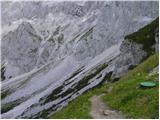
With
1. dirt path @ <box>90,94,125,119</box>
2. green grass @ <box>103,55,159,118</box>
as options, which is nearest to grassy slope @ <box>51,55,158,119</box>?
green grass @ <box>103,55,159,118</box>

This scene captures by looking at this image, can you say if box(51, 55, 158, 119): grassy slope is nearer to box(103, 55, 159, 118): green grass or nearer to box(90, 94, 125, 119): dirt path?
box(103, 55, 159, 118): green grass

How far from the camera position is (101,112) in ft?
112

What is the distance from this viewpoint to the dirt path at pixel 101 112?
32.4 m

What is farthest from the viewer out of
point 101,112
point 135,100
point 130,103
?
point 101,112

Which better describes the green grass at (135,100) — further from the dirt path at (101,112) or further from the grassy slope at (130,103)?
the dirt path at (101,112)

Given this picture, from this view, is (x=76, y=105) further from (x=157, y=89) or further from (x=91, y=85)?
(x=91, y=85)

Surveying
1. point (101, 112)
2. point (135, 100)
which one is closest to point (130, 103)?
Result: point (135, 100)

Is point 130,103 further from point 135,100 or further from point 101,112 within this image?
point 101,112

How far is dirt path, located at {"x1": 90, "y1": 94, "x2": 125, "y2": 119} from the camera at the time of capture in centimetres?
3243

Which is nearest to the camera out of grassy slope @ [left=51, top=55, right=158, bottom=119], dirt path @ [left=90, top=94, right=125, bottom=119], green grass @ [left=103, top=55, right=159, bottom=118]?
green grass @ [left=103, top=55, right=159, bottom=118]

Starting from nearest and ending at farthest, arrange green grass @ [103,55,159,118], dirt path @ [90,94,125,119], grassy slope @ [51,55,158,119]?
1. green grass @ [103,55,159,118]
2. grassy slope @ [51,55,158,119]
3. dirt path @ [90,94,125,119]

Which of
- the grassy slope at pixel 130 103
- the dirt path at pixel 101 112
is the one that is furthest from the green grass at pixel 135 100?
the dirt path at pixel 101 112

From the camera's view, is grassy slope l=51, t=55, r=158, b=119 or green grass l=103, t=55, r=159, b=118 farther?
grassy slope l=51, t=55, r=158, b=119

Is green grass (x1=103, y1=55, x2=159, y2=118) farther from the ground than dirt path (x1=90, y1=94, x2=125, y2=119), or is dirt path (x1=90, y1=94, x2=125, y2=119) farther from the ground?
green grass (x1=103, y1=55, x2=159, y2=118)
